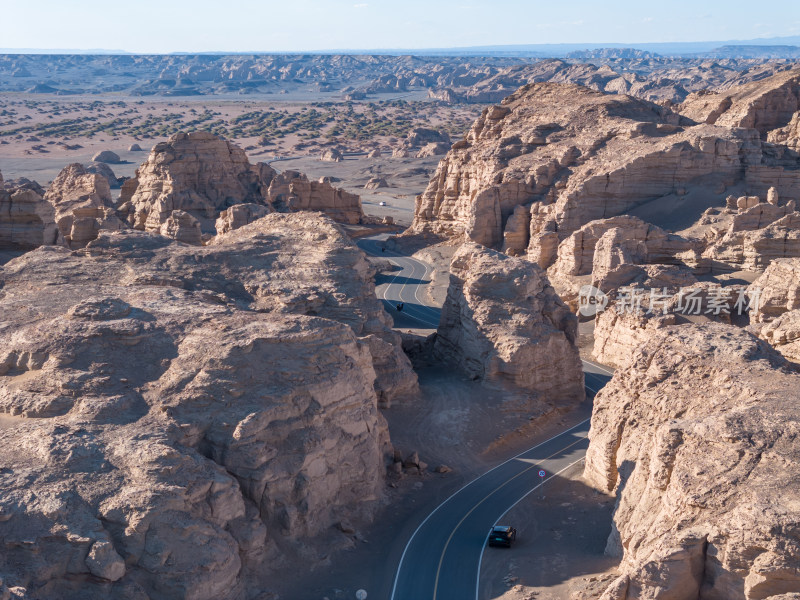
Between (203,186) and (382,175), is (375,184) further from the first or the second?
(203,186)

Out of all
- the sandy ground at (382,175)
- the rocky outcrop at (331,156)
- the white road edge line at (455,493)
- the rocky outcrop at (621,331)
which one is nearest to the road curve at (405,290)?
the rocky outcrop at (621,331)

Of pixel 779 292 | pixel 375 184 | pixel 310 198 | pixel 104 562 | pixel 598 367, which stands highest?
pixel 779 292

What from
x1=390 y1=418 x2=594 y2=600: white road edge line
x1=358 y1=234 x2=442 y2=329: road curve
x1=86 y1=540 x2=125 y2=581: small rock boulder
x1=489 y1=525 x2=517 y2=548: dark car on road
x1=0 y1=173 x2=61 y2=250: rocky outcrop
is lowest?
x1=358 y1=234 x2=442 y2=329: road curve

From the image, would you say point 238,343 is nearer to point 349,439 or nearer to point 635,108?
point 349,439

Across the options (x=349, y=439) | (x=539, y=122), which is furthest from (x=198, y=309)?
(x=539, y=122)

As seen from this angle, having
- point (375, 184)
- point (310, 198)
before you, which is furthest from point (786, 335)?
point (375, 184)

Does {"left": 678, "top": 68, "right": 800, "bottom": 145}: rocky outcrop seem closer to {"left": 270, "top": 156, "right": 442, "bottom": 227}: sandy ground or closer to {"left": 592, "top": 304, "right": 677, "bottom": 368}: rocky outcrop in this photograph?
{"left": 270, "top": 156, "right": 442, "bottom": 227}: sandy ground

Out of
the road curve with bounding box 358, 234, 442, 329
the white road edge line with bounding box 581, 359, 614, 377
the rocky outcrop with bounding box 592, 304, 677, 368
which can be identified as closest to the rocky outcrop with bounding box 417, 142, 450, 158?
the road curve with bounding box 358, 234, 442, 329
